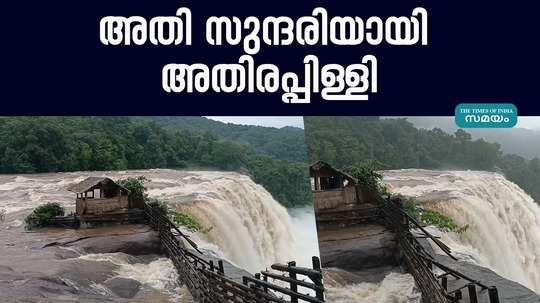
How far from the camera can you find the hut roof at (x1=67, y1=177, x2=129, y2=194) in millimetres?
3205

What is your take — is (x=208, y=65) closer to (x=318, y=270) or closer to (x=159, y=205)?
(x=159, y=205)

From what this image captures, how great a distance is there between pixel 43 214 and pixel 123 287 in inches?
26.9

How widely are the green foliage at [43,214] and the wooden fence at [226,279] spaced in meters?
0.51

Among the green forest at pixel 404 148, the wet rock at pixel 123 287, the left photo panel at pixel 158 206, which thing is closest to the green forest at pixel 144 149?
the left photo panel at pixel 158 206

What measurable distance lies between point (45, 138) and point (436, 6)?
2.17 meters

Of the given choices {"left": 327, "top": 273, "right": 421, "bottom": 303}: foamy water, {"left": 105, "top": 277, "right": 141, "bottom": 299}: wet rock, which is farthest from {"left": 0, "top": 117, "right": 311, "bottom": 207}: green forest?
{"left": 105, "top": 277, "right": 141, "bottom": 299}: wet rock

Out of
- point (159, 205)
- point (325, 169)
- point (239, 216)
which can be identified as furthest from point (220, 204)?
point (325, 169)

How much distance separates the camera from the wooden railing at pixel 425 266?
112 inches

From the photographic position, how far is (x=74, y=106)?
2.97m

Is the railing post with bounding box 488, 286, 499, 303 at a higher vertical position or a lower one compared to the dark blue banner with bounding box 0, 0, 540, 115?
lower

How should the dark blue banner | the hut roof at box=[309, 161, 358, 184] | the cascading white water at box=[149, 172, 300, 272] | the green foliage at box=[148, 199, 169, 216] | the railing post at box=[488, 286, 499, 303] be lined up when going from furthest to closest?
1. the green foliage at box=[148, 199, 169, 216]
2. the cascading white water at box=[149, 172, 300, 272]
3. the hut roof at box=[309, 161, 358, 184]
4. the dark blue banner
5. the railing post at box=[488, 286, 499, 303]

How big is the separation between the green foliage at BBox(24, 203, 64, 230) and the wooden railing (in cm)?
181

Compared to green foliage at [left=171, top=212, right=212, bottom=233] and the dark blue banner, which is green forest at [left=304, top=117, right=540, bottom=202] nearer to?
the dark blue banner

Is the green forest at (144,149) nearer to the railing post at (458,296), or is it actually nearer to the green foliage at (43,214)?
the green foliage at (43,214)
